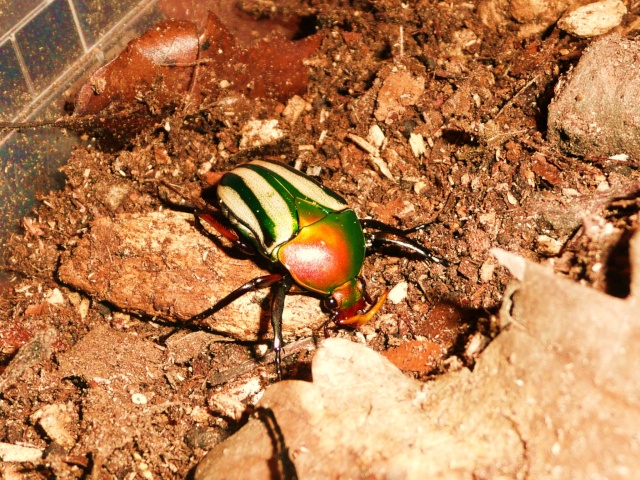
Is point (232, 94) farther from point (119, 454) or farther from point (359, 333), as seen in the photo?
point (119, 454)

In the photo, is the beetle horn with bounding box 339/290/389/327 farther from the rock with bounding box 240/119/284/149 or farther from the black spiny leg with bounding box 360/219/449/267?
the rock with bounding box 240/119/284/149

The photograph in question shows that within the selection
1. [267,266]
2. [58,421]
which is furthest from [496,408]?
[58,421]

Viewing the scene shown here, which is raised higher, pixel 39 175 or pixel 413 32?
pixel 413 32

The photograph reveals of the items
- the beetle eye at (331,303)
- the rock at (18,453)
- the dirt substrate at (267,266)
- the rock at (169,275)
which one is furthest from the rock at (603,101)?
the rock at (18,453)

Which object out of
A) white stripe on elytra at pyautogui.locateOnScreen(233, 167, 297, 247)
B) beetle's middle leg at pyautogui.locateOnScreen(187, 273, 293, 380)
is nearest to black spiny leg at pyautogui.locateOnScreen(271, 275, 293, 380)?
beetle's middle leg at pyautogui.locateOnScreen(187, 273, 293, 380)

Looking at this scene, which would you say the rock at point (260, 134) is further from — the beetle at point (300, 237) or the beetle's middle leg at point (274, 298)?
the beetle's middle leg at point (274, 298)

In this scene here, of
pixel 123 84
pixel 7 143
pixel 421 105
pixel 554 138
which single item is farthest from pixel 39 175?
pixel 554 138
